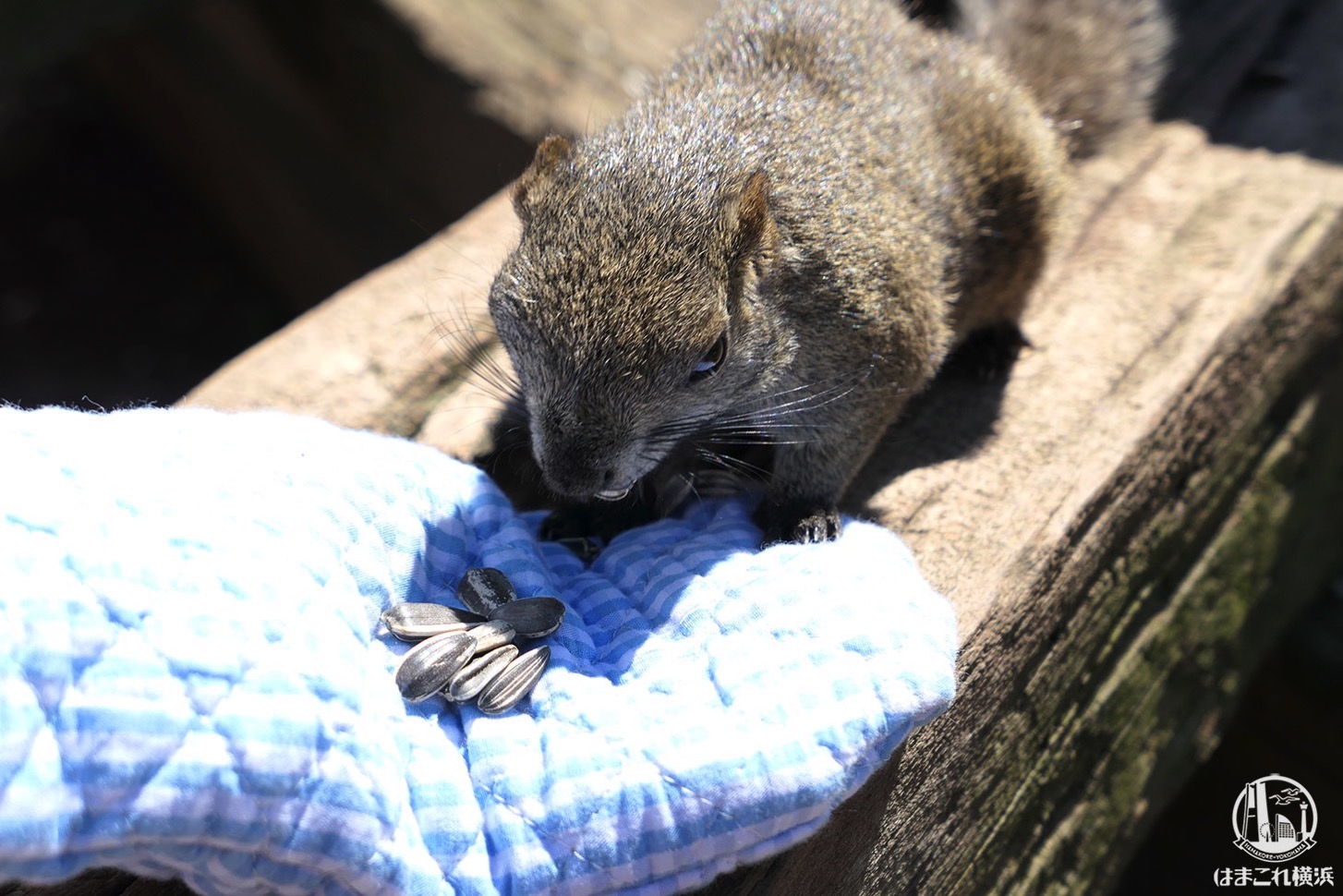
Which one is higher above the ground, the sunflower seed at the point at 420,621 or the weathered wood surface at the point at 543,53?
the weathered wood surface at the point at 543,53

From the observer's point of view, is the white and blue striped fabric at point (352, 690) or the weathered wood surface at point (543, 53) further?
the weathered wood surface at point (543, 53)

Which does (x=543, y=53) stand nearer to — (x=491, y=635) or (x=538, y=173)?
(x=538, y=173)

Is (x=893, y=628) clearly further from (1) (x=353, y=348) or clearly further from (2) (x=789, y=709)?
(1) (x=353, y=348)

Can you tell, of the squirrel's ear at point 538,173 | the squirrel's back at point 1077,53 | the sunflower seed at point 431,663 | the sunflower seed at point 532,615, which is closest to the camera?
the sunflower seed at point 431,663

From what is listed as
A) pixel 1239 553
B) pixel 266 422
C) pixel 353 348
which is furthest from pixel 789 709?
pixel 1239 553

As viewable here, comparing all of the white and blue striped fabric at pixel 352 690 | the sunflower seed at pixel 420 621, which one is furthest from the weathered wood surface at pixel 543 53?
the sunflower seed at pixel 420 621

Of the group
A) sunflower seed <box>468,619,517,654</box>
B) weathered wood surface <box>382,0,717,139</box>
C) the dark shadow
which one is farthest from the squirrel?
the dark shadow

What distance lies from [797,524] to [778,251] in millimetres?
516

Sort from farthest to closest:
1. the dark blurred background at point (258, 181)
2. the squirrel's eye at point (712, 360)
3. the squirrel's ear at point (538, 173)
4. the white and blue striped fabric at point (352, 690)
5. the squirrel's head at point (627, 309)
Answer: the dark blurred background at point (258, 181) < the squirrel's ear at point (538, 173) < the squirrel's eye at point (712, 360) < the squirrel's head at point (627, 309) < the white and blue striped fabric at point (352, 690)

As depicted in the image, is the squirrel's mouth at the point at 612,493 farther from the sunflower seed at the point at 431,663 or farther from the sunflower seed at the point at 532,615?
the sunflower seed at the point at 431,663

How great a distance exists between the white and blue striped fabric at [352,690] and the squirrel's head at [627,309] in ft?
0.79

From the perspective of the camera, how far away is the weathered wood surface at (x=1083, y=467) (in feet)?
6.59

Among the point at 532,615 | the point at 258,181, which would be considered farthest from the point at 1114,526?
the point at 258,181

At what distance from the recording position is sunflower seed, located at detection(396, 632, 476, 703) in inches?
57.7
